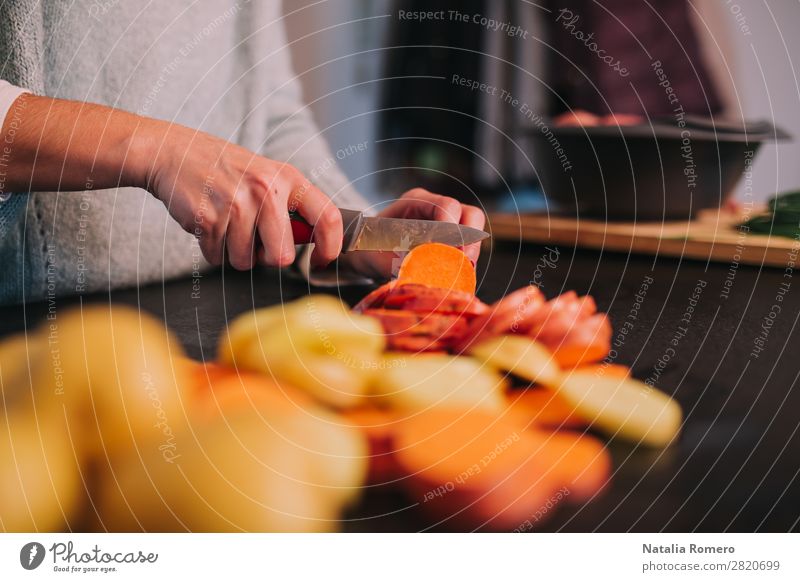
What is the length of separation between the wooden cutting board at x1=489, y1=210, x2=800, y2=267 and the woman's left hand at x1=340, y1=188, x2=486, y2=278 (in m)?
0.24

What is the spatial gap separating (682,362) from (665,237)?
11.4 inches

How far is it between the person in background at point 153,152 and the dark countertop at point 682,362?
2.0 inches

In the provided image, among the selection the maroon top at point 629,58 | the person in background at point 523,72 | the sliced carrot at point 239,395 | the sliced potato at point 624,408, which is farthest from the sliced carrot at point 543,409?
the maroon top at point 629,58

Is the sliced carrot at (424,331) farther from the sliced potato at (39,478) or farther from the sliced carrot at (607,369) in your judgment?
the sliced potato at (39,478)

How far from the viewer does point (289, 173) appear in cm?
41

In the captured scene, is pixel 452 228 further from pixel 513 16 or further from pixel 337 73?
pixel 513 16

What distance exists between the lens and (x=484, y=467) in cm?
32

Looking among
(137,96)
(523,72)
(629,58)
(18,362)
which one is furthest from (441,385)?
(629,58)

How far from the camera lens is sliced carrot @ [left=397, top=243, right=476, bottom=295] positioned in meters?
0.44

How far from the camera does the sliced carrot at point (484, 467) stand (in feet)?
1.02

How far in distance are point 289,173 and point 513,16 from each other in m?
0.80

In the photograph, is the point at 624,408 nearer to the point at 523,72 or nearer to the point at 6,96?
the point at 6,96
